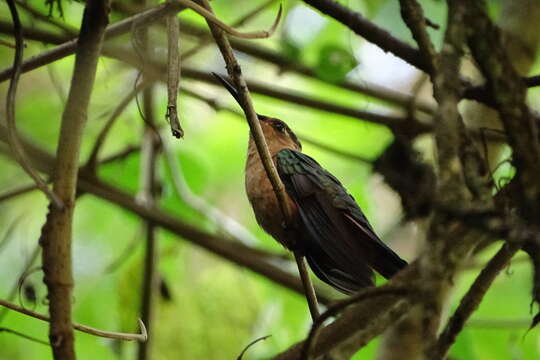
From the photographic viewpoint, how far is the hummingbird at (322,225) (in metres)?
2.93

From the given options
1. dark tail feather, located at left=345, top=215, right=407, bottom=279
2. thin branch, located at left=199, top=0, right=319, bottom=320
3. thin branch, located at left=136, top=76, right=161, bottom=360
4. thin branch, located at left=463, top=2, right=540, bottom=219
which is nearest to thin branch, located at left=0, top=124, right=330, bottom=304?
thin branch, located at left=136, top=76, right=161, bottom=360

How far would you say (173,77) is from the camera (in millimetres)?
2100

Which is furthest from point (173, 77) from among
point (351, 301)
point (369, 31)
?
point (369, 31)

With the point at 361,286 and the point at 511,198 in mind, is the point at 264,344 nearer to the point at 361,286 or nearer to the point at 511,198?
the point at 361,286

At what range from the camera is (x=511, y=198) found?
71.7 inches

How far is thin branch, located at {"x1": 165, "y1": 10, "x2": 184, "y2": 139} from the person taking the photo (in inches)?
76.7

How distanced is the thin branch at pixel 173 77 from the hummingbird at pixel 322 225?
43 cm

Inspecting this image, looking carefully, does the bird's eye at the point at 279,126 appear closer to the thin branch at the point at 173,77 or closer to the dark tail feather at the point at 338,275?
the dark tail feather at the point at 338,275

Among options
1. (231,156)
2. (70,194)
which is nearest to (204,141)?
(231,156)

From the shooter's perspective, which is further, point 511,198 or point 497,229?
point 511,198

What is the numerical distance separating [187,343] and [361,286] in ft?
6.32

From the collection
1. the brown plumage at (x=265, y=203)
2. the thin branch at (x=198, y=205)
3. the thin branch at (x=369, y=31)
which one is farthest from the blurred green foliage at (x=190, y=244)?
the thin branch at (x=369, y=31)

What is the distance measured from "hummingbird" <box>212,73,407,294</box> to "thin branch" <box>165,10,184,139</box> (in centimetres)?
43

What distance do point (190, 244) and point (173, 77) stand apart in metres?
2.60
